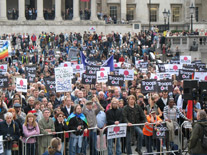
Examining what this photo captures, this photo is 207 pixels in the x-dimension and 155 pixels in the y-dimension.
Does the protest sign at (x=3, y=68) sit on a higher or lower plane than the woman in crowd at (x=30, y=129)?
higher

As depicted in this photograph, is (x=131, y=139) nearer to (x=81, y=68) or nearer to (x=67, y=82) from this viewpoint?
(x=67, y=82)

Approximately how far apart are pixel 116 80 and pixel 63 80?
305 centimetres

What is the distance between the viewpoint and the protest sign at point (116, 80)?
23031mm

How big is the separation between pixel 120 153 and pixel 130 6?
5525cm

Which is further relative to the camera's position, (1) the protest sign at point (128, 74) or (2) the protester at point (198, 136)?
(1) the protest sign at point (128, 74)

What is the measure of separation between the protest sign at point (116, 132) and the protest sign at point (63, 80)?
4794 millimetres

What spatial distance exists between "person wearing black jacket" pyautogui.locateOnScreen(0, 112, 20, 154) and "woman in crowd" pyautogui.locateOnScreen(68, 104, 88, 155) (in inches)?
66.7

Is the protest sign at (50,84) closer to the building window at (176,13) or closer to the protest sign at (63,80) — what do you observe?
the protest sign at (63,80)

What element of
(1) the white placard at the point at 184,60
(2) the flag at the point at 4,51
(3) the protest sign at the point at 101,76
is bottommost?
(3) the protest sign at the point at 101,76

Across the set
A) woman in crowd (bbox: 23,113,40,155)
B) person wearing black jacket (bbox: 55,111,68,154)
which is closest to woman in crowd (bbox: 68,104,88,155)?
person wearing black jacket (bbox: 55,111,68,154)

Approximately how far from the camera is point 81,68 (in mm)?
28328

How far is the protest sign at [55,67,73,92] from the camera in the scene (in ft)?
67.8

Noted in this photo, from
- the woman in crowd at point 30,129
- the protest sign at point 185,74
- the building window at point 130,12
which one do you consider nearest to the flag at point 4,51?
the protest sign at point 185,74

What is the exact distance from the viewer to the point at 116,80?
23094mm
